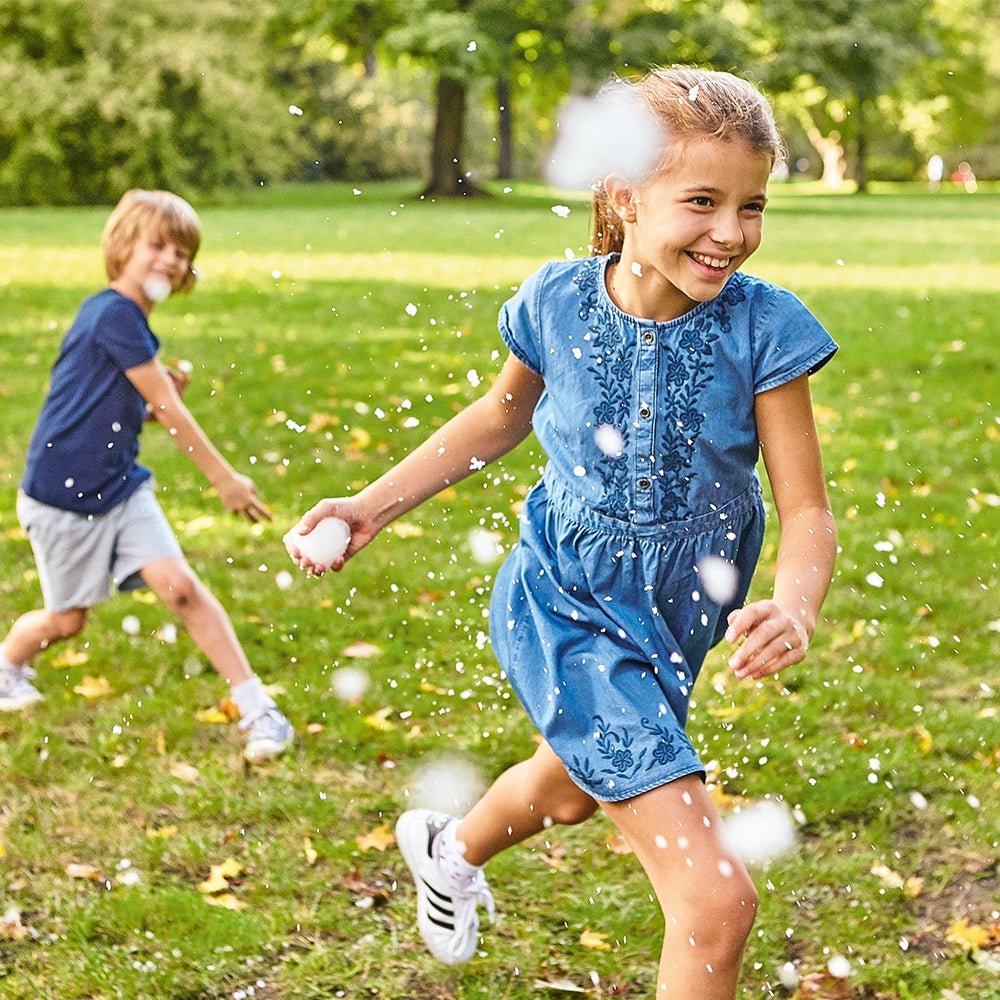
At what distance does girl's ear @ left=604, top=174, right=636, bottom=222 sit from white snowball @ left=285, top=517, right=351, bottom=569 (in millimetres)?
758

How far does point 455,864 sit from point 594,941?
14.0 inches

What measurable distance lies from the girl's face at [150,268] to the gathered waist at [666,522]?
5.86 feet

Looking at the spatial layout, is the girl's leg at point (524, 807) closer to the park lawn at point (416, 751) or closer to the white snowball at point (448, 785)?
the park lawn at point (416, 751)

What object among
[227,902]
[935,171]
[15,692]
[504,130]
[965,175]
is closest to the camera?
[227,902]

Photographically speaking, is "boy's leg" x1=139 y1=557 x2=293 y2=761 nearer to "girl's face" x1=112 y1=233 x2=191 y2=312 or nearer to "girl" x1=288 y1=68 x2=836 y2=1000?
"girl's face" x1=112 y1=233 x2=191 y2=312

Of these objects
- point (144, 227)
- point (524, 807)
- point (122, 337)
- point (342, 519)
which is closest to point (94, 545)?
point (122, 337)

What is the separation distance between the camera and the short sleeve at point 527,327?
2.72 metres

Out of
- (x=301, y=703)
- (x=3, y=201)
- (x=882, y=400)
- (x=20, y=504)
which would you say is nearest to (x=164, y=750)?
(x=301, y=703)

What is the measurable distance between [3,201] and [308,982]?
2537 cm

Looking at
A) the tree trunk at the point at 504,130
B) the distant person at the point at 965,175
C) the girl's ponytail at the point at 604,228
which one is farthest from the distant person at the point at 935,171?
Answer: the girl's ponytail at the point at 604,228

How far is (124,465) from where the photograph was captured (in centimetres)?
400

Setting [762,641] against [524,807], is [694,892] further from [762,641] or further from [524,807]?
[524,807]

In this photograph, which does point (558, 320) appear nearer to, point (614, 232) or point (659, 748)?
point (614, 232)

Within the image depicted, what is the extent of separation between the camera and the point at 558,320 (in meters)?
2.68
